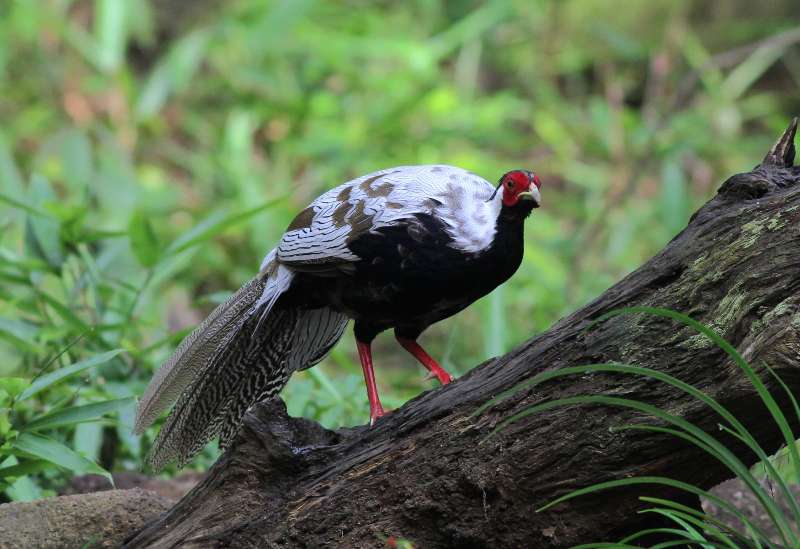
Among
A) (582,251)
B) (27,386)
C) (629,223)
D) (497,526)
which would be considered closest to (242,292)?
(27,386)

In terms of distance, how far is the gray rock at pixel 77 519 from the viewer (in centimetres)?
267

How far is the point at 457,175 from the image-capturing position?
9.32ft

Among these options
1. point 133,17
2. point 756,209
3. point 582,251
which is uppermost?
point 133,17

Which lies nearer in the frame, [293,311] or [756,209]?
[756,209]

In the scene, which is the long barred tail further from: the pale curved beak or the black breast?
the pale curved beak

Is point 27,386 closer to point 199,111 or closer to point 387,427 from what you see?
point 387,427

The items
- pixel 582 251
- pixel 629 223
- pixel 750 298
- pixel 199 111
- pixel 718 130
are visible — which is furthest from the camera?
pixel 199 111

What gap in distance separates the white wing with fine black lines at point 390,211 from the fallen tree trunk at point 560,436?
0.39 metres

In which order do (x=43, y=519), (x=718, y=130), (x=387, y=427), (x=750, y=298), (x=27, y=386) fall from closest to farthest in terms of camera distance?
1. (x=750, y=298)
2. (x=387, y=427)
3. (x=43, y=519)
4. (x=27, y=386)
5. (x=718, y=130)

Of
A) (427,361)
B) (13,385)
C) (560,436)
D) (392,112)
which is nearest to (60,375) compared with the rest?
(13,385)

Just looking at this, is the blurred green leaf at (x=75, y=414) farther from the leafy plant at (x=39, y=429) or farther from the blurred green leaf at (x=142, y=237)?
the blurred green leaf at (x=142, y=237)

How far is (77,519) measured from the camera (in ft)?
8.94

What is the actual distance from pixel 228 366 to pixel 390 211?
2.35 feet

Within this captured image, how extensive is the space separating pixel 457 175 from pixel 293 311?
0.65 metres
